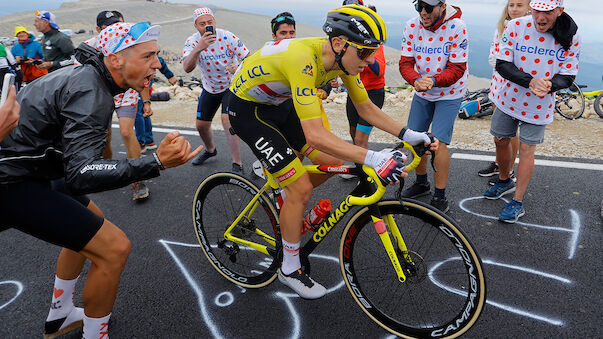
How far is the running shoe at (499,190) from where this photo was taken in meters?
4.46

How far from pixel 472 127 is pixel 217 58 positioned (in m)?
4.98

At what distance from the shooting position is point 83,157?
1968mm

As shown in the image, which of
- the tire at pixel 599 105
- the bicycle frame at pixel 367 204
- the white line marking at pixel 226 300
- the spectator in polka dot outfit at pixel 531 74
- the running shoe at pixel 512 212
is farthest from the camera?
the tire at pixel 599 105

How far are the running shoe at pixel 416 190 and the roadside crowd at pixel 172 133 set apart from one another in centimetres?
1

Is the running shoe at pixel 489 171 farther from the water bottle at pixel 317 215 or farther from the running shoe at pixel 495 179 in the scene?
the water bottle at pixel 317 215

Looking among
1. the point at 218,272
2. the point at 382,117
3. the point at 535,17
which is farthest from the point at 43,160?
the point at 535,17

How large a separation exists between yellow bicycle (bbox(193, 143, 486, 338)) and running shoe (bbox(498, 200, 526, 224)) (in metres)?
0.95

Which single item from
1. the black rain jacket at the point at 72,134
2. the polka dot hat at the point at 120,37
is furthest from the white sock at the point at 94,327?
the polka dot hat at the point at 120,37

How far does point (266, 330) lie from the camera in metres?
2.74

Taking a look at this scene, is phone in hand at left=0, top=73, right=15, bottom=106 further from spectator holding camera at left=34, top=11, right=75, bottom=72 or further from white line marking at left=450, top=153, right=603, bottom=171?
spectator holding camera at left=34, top=11, right=75, bottom=72

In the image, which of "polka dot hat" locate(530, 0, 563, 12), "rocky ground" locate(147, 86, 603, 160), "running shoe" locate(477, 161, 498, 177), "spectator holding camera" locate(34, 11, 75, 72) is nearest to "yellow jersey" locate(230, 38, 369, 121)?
"polka dot hat" locate(530, 0, 563, 12)

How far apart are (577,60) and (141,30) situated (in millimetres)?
3824

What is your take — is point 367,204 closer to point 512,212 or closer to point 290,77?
point 290,77

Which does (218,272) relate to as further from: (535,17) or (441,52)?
(535,17)
